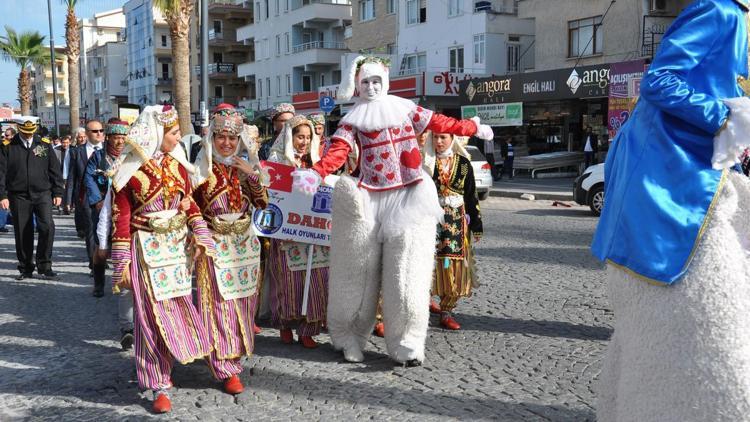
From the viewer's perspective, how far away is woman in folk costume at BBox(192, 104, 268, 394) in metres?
4.91

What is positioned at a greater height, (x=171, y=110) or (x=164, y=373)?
(x=171, y=110)

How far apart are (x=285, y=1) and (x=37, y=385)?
46.5 metres

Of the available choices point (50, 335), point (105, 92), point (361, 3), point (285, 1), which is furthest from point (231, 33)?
point (50, 335)

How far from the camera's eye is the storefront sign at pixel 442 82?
3109cm

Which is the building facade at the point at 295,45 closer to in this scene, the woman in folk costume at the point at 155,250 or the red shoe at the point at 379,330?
the red shoe at the point at 379,330

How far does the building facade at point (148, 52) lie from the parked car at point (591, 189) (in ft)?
186

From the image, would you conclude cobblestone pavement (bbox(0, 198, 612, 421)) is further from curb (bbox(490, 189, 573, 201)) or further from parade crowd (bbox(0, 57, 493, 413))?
curb (bbox(490, 189, 573, 201))

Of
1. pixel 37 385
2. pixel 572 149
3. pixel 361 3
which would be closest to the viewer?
pixel 37 385

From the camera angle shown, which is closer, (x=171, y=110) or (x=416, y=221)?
(x=171, y=110)

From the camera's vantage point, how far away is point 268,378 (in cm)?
517

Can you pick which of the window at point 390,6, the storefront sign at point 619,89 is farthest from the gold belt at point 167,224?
the window at point 390,6

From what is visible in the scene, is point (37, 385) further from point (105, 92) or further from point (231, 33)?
point (105, 92)

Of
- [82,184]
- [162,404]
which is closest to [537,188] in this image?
[82,184]

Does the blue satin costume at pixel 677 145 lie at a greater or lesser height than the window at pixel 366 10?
lesser
